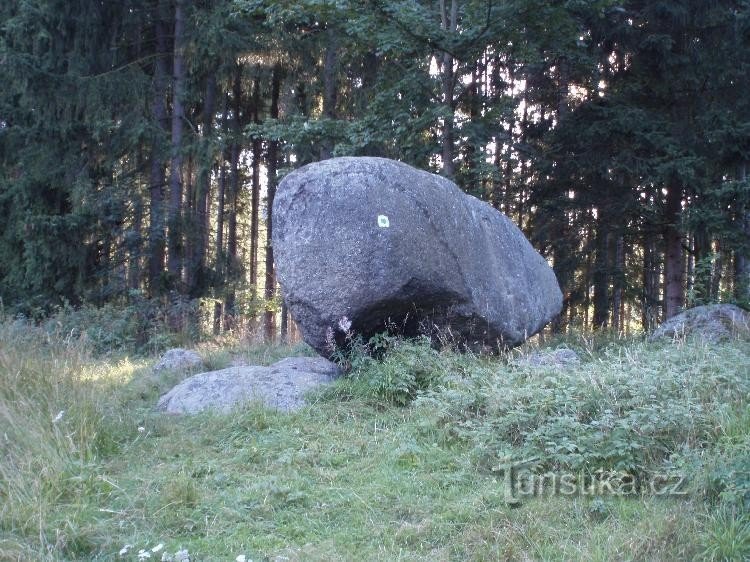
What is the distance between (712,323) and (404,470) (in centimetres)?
650

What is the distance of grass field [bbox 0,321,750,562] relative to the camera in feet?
12.5

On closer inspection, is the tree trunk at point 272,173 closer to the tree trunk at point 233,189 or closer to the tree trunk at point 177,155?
the tree trunk at point 233,189

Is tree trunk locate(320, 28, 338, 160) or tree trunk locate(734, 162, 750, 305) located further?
tree trunk locate(320, 28, 338, 160)

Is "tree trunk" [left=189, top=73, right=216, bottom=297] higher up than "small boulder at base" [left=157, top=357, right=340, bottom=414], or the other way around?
"tree trunk" [left=189, top=73, right=216, bottom=297]

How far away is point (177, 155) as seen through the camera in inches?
640

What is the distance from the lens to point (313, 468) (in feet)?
16.2

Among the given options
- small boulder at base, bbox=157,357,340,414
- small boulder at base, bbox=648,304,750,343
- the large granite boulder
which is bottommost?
small boulder at base, bbox=157,357,340,414

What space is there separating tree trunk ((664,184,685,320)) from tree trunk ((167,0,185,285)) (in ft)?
36.2

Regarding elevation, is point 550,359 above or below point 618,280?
below

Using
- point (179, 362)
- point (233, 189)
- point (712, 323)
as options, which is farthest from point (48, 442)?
point (233, 189)

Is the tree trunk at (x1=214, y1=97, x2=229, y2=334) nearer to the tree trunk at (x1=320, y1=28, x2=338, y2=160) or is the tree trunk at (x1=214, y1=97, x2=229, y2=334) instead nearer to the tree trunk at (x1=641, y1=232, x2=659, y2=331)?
the tree trunk at (x1=320, y1=28, x2=338, y2=160)

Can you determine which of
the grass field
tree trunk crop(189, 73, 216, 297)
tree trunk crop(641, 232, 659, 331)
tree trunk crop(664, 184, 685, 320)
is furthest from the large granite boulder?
tree trunk crop(641, 232, 659, 331)

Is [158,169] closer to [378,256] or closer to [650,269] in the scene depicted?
[378,256]

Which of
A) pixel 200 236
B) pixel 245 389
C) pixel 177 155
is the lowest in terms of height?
pixel 245 389
